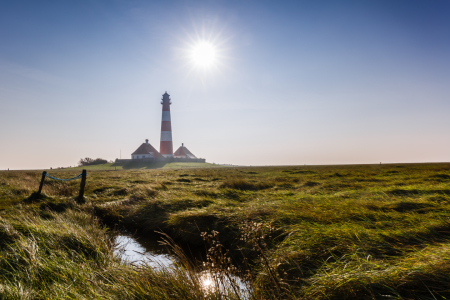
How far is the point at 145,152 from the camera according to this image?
6144 cm

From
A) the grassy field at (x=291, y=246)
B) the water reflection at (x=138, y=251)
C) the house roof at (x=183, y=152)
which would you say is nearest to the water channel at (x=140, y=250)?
the water reflection at (x=138, y=251)

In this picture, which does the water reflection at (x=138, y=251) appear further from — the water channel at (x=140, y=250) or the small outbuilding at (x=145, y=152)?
the small outbuilding at (x=145, y=152)

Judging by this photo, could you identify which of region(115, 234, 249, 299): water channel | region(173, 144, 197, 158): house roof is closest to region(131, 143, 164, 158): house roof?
region(173, 144, 197, 158): house roof

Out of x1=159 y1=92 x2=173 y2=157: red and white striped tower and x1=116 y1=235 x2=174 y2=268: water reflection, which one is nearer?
x1=116 y1=235 x2=174 y2=268: water reflection

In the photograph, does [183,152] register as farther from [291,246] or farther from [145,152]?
[291,246]

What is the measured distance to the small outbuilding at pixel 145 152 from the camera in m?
61.2

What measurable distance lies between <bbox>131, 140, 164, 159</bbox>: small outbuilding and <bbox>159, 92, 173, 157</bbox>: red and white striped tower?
1863mm

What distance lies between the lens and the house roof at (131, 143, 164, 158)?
204 feet

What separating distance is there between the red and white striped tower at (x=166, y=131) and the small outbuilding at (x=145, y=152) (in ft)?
6.11

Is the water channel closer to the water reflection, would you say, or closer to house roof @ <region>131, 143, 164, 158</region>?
the water reflection

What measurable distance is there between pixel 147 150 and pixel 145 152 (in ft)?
3.42

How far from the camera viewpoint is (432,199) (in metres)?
6.38

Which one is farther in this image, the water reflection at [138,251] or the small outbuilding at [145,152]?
the small outbuilding at [145,152]

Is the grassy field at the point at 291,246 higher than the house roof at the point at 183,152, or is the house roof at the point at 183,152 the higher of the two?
the house roof at the point at 183,152
